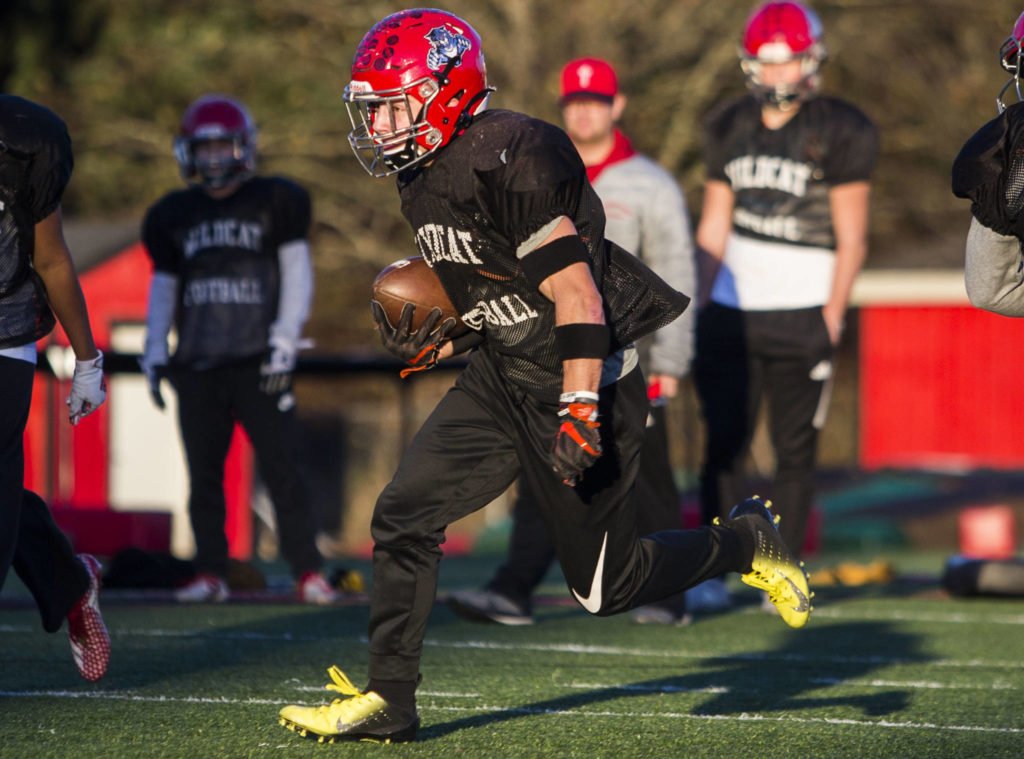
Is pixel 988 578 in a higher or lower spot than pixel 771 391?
lower

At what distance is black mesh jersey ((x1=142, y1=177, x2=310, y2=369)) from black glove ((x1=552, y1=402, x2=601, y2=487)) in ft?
10.4

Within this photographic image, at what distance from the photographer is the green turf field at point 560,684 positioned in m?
3.62

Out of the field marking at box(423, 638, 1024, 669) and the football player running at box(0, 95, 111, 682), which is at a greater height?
the football player running at box(0, 95, 111, 682)

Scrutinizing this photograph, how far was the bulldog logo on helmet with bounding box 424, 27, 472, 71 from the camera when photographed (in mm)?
3750

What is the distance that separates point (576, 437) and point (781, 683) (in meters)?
1.63

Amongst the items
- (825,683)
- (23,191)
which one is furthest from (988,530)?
→ (23,191)

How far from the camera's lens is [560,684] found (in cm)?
452

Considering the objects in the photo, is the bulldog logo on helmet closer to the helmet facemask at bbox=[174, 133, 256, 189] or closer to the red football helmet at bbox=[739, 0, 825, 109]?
the red football helmet at bbox=[739, 0, 825, 109]

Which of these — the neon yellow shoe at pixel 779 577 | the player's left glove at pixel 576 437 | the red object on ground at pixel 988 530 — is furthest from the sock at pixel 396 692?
the red object on ground at pixel 988 530

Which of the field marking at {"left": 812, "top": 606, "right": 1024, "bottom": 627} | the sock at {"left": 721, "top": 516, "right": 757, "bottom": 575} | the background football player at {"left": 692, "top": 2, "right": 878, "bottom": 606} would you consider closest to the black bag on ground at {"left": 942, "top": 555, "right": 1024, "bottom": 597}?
the field marking at {"left": 812, "top": 606, "right": 1024, "bottom": 627}

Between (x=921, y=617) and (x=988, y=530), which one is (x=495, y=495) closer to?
(x=921, y=617)

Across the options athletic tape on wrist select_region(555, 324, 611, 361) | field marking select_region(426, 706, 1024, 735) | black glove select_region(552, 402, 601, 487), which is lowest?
field marking select_region(426, 706, 1024, 735)

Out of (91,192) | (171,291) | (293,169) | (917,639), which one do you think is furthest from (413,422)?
(917,639)

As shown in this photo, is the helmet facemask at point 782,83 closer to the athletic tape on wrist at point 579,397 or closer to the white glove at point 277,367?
the white glove at point 277,367
